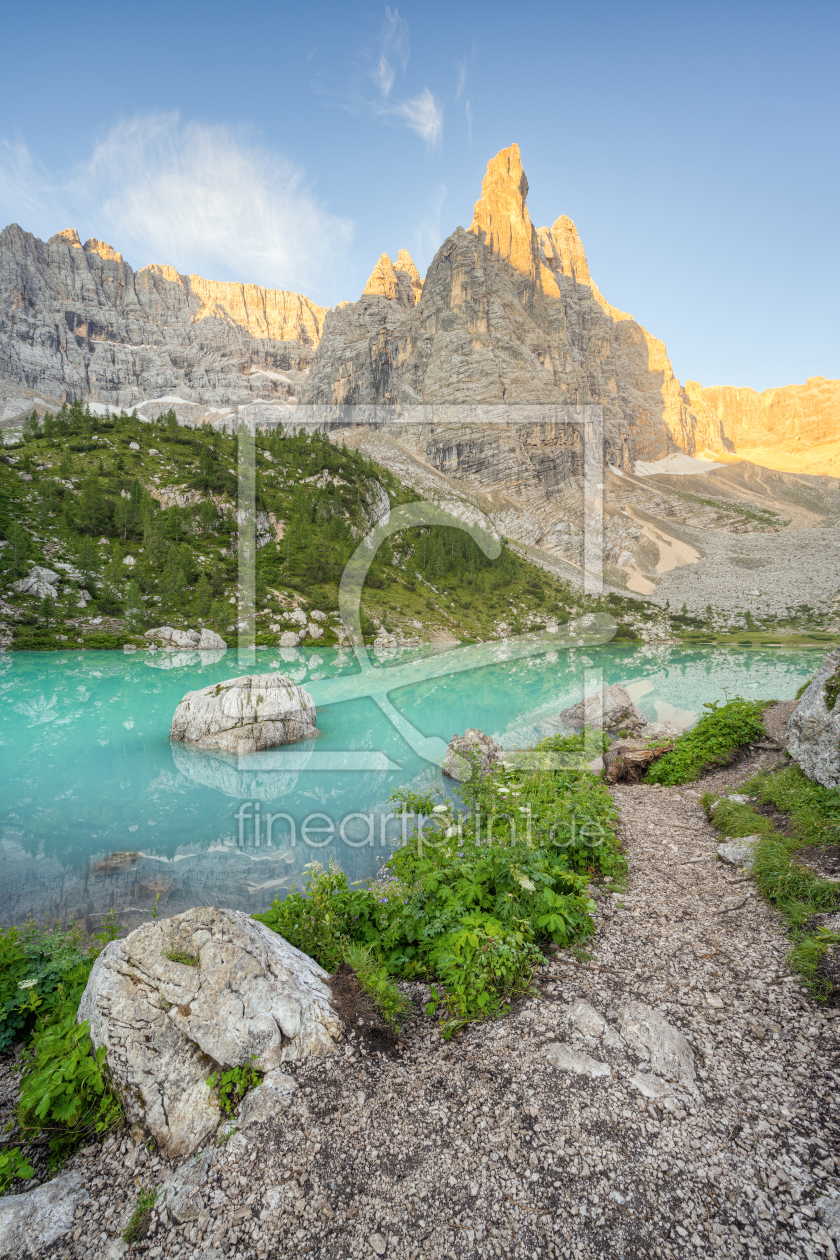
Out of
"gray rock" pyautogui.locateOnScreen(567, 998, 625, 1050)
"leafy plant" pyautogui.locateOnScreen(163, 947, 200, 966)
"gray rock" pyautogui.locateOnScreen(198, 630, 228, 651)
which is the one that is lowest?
"gray rock" pyautogui.locateOnScreen(198, 630, 228, 651)

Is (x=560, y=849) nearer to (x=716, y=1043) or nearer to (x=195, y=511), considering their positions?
(x=716, y=1043)

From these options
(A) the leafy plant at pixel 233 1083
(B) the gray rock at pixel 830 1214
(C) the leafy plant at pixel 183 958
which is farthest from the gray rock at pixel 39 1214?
(B) the gray rock at pixel 830 1214

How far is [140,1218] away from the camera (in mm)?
3400

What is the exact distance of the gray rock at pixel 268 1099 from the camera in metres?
4.03

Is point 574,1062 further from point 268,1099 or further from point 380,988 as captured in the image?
point 268,1099

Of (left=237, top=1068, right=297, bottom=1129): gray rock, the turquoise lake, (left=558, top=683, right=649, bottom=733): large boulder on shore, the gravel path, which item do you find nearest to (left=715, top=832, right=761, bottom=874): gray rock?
the gravel path

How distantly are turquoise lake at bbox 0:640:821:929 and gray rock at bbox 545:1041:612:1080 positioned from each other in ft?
27.6

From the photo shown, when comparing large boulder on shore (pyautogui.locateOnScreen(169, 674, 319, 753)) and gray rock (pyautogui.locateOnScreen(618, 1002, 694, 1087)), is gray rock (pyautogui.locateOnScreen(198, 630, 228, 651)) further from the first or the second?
gray rock (pyautogui.locateOnScreen(618, 1002, 694, 1087))

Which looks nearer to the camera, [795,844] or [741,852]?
[795,844]

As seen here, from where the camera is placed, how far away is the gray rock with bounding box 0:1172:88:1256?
3295mm

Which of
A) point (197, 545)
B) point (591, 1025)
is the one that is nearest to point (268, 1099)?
point (591, 1025)

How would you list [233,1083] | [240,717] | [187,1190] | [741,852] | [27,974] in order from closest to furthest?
[187,1190]
[233,1083]
[27,974]
[741,852]
[240,717]

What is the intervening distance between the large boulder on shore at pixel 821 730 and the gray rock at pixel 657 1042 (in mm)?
6547

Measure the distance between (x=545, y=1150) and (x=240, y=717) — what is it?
2333 centimetres
